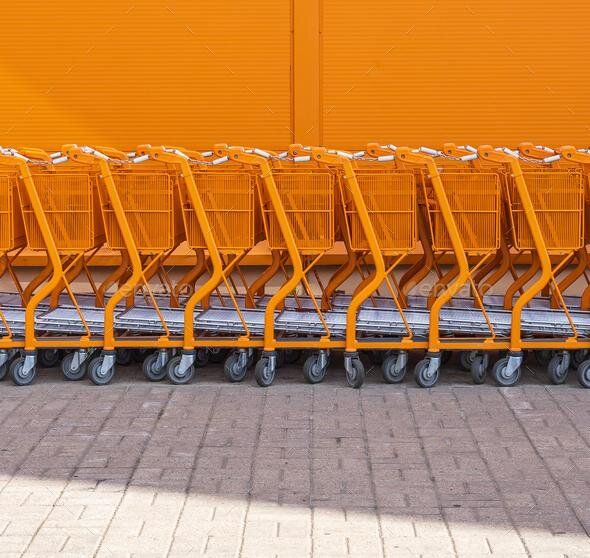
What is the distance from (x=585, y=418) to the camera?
7.07 metres

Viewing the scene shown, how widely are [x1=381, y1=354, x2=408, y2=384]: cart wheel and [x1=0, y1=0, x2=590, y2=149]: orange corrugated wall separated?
2959 millimetres

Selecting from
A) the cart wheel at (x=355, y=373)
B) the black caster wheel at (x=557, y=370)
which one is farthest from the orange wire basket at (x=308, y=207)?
the black caster wheel at (x=557, y=370)

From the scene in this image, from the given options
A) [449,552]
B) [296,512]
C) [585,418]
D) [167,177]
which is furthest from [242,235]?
[449,552]

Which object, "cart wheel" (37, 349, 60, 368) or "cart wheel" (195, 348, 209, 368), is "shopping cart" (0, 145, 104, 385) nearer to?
"cart wheel" (37, 349, 60, 368)

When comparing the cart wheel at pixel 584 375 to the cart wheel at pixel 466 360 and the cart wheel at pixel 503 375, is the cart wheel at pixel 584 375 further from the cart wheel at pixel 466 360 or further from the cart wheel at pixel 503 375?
the cart wheel at pixel 466 360

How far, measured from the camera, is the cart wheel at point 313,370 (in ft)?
26.2

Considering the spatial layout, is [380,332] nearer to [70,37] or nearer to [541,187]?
[541,187]

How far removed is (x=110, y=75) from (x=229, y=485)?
545 centimetres

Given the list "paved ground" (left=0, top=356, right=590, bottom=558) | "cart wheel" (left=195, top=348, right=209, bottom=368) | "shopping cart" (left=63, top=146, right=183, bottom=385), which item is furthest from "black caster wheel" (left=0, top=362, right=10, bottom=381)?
"cart wheel" (left=195, top=348, right=209, bottom=368)

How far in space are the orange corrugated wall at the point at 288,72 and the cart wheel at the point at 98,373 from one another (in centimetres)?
300

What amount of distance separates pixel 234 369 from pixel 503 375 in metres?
1.63

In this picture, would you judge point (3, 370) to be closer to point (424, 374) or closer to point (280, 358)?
point (280, 358)

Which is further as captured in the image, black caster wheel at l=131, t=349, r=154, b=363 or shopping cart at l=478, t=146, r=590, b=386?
black caster wheel at l=131, t=349, r=154, b=363

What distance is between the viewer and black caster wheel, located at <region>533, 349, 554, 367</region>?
8.55 metres
